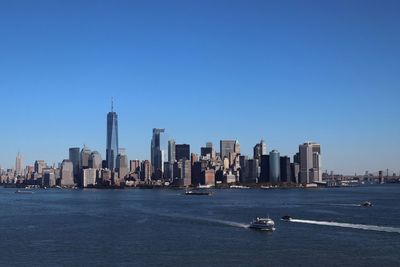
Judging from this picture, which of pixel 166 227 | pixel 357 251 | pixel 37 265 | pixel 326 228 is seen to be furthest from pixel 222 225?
pixel 37 265

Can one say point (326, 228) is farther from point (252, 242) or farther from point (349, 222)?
point (252, 242)

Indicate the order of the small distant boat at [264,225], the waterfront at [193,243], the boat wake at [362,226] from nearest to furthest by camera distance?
1. the waterfront at [193,243]
2. the boat wake at [362,226]
3. the small distant boat at [264,225]

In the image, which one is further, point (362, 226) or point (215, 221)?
point (215, 221)

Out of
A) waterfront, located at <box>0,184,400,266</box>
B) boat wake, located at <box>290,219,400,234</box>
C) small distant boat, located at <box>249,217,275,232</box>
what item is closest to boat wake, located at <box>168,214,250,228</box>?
waterfront, located at <box>0,184,400,266</box>

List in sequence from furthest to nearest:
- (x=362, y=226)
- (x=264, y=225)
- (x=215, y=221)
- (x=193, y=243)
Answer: (x=215, y=221) < (x=362, y=226) < (x=264, y=225) < (x=193, y=243)

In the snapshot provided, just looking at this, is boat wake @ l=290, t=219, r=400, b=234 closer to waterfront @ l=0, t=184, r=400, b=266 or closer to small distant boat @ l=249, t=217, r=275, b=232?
waterfront @ l=0, t=184, r=400, b=266

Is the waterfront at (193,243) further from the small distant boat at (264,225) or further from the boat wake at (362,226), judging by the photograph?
the small distant boat at (264,225)

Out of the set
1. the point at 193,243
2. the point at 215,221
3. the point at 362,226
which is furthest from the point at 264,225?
the point at 193,243

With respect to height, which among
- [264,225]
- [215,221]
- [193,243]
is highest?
[264,225]

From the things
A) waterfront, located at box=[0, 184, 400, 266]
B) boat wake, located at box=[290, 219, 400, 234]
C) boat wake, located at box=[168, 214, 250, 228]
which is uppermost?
boat wake, located at box=[290, 219, 400, 234]

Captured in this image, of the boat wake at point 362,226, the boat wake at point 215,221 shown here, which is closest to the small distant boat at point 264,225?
the boat wake at point 215,221

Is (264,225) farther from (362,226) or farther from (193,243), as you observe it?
(193,243)

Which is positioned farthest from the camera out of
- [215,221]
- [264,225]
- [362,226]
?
[215,221]
